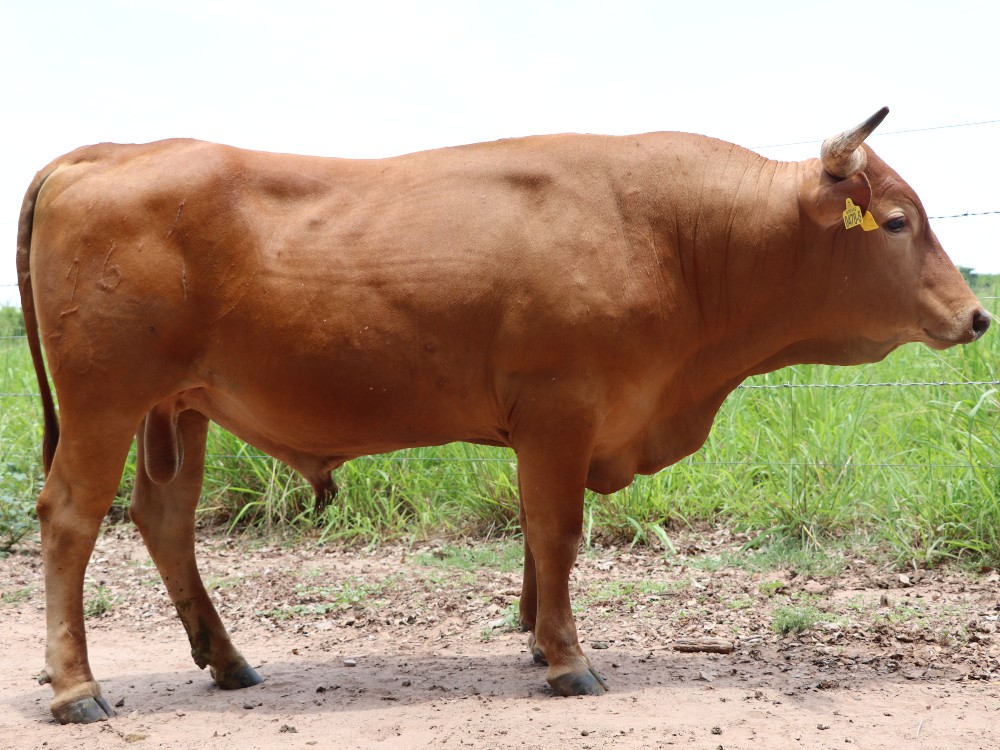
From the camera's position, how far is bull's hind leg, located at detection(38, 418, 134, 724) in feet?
12.8

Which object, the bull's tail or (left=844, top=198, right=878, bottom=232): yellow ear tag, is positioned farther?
the bull's tail

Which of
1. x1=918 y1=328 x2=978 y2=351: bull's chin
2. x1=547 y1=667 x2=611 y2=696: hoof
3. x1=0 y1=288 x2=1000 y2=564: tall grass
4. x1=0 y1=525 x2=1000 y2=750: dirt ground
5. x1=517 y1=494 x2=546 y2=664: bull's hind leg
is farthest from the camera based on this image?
x1=0 y1=288 x2=1000 y2=564: tall grass

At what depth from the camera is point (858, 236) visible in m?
4.12

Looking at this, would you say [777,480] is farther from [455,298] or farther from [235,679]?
[235,679]

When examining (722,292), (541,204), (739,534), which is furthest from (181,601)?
(739,534)

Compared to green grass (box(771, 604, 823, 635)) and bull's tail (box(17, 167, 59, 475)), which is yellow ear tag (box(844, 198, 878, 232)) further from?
bull's tail (box(17, 167, 59, 475))

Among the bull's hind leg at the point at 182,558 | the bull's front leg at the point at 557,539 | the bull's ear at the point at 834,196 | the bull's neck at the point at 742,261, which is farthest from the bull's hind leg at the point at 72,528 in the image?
the bull's ear at the point at 834,196

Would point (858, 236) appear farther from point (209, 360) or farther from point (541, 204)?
point (209, 360)

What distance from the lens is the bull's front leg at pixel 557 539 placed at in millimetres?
3908

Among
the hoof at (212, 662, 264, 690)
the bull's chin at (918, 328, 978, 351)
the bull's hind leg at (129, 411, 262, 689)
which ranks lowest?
the hoof at (212, 662, 264, 690)

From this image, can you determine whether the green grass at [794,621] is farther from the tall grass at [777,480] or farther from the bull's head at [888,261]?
the bull's head at [888,261]

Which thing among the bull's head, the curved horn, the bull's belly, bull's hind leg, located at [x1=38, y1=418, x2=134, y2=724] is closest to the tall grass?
the bull's head

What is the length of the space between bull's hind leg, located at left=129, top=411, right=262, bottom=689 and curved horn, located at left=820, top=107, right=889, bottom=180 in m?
2.78

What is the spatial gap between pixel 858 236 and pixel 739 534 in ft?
8.45
